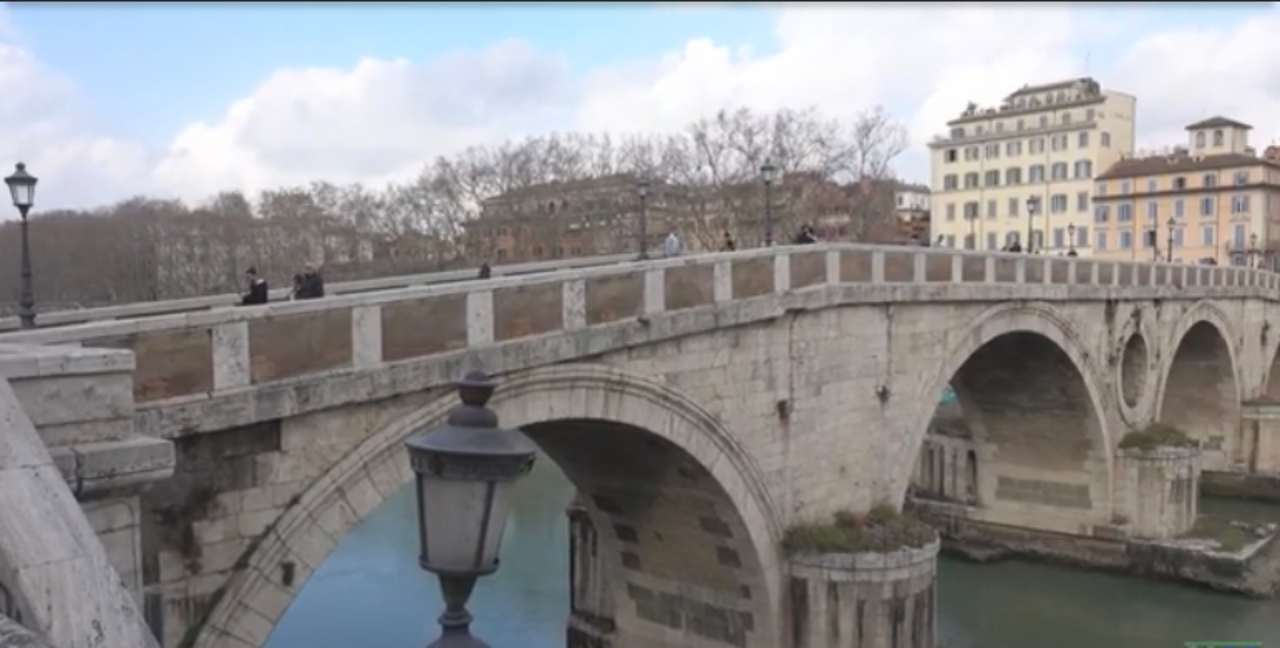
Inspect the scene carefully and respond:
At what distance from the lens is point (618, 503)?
1055cm

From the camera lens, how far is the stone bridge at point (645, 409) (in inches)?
203

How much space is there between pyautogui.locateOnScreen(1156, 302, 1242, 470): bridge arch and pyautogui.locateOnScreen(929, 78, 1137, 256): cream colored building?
1944cm

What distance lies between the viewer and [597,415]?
789cm

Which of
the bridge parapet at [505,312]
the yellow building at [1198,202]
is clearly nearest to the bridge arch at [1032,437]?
the bridge parapet at [505,312]

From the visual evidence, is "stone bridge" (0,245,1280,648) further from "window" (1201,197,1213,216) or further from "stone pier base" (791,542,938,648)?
"window" (1201,197,1213,216)

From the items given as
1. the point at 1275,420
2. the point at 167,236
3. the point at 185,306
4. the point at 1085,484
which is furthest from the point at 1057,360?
the point at 167,236

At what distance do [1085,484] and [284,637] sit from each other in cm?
1222

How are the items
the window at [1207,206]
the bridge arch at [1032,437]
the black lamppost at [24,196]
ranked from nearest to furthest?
the black lamppost at [24,196] → the bridge arch at [1032,437] → the window at [1207,206]

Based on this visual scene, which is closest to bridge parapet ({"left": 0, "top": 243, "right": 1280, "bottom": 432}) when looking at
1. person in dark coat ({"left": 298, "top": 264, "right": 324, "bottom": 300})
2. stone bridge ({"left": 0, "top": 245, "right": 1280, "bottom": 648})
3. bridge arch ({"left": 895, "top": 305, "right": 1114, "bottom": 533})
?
stone bridge ({"left": 0, "top": 245, "right": 1280, "bottom": 648})

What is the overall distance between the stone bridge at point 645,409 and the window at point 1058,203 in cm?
2830

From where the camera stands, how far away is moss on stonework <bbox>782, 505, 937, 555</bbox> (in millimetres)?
9945

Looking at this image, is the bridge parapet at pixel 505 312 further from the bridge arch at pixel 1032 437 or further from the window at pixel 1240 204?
the window at pixel 1240 204

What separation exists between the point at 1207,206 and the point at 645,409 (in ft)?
132

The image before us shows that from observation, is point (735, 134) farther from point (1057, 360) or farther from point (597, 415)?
point (597, 415)
